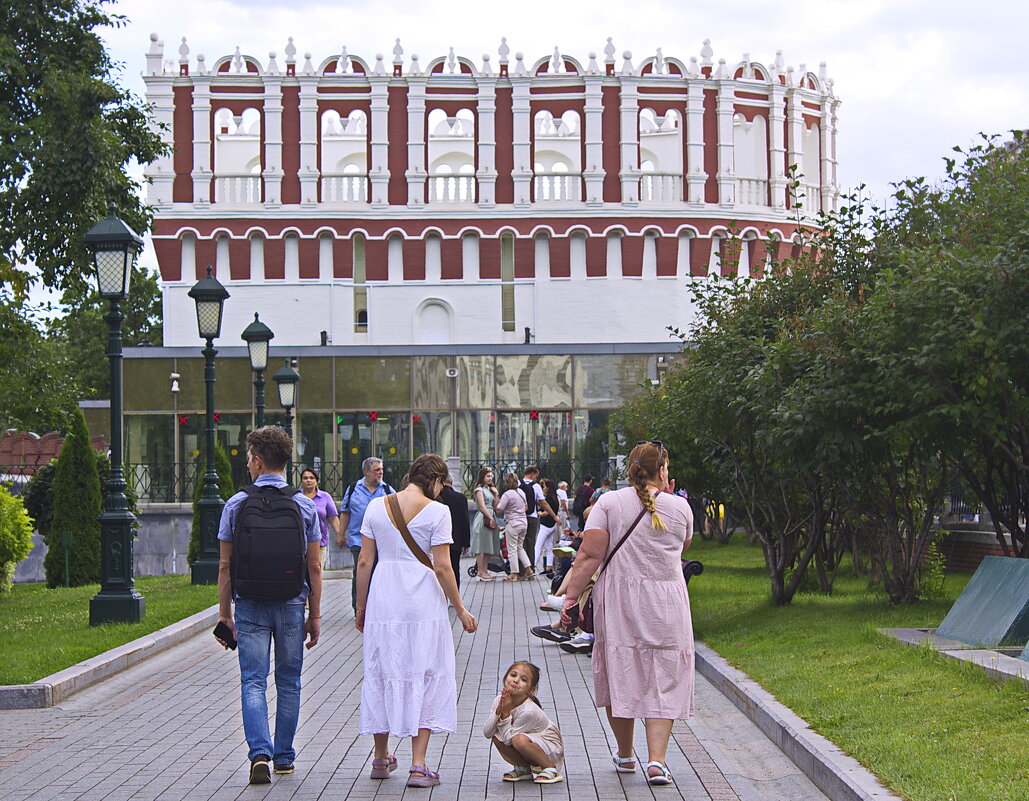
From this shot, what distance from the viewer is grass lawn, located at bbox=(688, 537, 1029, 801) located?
741cm

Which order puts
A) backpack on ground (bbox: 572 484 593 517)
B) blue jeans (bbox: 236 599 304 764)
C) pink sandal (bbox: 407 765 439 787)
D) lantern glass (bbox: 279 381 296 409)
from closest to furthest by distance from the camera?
pink sandal (bbox: 407 765 439 787)
blue jeans (bbox: 236 599 304 764)
backpack on ground (bbox: 572 484 593 517)
lantern glass (bbox: 279 381 296 409)

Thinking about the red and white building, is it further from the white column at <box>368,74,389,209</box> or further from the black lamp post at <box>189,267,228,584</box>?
the black lamp post at <box>189,267,228,584</box>

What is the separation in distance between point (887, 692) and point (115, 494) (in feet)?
32.6

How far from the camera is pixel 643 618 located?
325 inches

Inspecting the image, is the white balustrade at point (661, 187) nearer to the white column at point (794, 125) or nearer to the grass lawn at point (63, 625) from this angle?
the white column at point (794, 125)

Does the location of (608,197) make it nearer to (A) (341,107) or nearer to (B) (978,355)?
(A) (341,107)

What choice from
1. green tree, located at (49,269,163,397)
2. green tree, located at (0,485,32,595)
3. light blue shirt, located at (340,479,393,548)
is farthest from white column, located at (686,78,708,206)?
light blue shirt, located at (340,479,393,548)

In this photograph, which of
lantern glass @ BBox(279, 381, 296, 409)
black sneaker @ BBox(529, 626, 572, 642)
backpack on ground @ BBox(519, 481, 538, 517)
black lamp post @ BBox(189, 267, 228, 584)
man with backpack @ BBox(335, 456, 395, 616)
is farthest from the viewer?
lantern glass @ BBox(279, 381, 296, 409)

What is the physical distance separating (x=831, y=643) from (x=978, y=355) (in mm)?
3224

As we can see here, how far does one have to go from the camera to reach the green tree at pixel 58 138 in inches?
947

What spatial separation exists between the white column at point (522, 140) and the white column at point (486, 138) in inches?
33.3

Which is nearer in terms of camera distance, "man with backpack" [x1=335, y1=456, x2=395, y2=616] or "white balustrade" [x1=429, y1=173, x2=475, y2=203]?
"man with backpack" [x1=335, y1=456, x2=395, y2=616]

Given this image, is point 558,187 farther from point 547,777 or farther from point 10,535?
point 547,777

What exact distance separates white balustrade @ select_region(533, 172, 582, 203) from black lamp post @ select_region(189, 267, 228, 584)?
3962 centimetres
